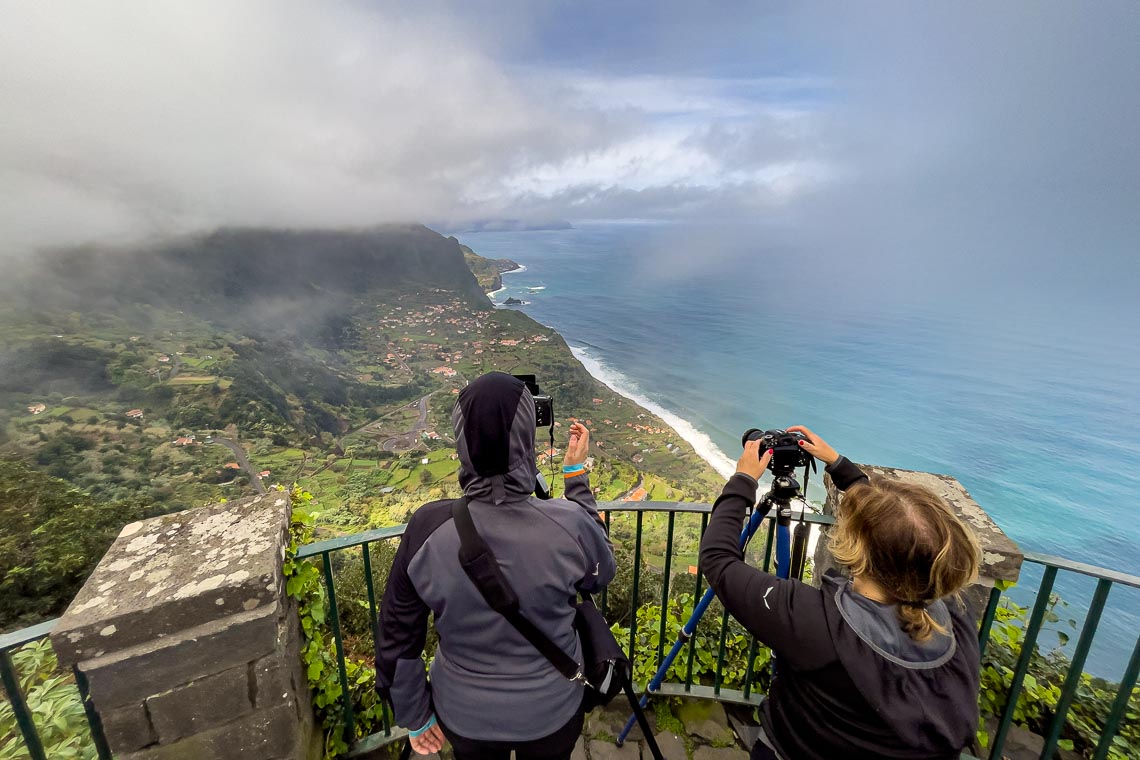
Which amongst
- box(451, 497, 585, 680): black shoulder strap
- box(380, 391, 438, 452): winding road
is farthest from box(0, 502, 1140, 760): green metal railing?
box(380, 391, 438, 452): winding road

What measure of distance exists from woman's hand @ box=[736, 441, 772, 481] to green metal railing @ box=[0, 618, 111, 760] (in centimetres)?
263

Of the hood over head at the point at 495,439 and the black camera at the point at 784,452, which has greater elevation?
the hood over head at the point at 495,439

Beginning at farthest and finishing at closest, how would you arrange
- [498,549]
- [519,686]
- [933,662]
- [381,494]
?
Result: [381,494] → [519,686] → [498,549] → [933,662]

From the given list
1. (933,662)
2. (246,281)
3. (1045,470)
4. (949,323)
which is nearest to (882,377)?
(1045,470)

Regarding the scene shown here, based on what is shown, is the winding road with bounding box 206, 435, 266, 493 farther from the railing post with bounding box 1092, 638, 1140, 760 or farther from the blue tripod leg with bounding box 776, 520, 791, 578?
the railing post with bounding box 1092, 638, 1140, 760

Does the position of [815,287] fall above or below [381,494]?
above

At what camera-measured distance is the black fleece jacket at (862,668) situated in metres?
1.45

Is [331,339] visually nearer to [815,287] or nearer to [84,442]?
[84,442]

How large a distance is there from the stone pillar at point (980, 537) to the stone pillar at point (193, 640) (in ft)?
8.12

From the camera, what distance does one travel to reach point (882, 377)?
99.6m

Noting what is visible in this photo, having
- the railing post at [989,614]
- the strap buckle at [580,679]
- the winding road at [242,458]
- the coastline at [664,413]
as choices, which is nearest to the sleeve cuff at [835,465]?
the railing post at [989,614]

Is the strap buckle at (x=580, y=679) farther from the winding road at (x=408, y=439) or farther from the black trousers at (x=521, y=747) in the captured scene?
the winding road at (x=408, y=439)

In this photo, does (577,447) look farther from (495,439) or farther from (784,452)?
(784,452)

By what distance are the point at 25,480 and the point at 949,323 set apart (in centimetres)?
17194
